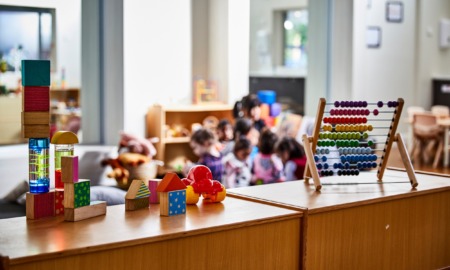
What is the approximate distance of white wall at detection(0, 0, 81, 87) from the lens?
7.43 m

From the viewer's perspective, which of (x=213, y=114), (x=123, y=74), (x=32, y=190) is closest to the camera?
(x=32, y=190)

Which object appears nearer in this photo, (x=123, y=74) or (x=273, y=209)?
(x=273, y=209)

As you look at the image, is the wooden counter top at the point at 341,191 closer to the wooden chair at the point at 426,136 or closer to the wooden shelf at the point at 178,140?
the wooden shelf at the point at 178,140

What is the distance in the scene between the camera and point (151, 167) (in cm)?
700

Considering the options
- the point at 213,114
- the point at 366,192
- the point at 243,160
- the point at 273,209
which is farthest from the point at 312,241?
the point at 213,114

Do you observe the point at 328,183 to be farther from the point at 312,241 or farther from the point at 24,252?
the point at 24,252

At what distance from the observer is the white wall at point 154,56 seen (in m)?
7.61

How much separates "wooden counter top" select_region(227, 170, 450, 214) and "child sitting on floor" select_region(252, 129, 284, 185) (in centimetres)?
264

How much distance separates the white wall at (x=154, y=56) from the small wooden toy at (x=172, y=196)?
194 inches

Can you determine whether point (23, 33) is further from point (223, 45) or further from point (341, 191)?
point (341, 191)

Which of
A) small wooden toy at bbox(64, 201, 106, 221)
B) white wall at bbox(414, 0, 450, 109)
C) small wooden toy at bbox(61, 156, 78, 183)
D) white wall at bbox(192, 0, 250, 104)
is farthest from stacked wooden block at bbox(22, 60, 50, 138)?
white wall at bbox(414, 0, 450, 109)

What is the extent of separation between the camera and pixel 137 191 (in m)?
2.82

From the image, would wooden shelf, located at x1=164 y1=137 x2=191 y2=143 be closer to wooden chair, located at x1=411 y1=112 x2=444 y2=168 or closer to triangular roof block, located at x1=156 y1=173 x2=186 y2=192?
wooden chair, located at x1=411 y1=112 x2=444 y2=168

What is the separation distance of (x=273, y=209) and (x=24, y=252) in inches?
43.0
